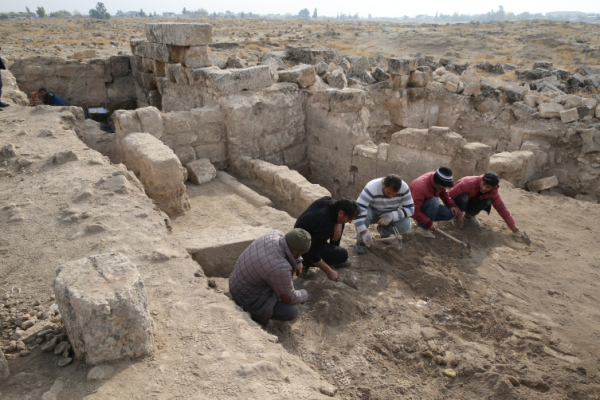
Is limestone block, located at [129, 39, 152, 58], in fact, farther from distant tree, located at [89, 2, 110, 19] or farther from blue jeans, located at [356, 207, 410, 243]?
distant tree, located at [89, 2, 110, 19]

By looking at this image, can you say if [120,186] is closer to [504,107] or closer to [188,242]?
[188,242]

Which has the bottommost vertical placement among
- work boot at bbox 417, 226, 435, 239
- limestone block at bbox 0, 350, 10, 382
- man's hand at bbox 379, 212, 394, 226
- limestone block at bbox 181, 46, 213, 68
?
work boot at bbox 417, 226, 435, 239

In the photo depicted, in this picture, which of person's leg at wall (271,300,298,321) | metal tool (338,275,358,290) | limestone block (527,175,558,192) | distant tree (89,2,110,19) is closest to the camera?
person's leg at wall (271,300,298,321)

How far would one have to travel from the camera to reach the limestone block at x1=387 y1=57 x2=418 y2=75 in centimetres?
963

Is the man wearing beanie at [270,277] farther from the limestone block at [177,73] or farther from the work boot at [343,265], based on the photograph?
the limestone block at [177,73]

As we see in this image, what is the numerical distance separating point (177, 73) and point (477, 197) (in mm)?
6028

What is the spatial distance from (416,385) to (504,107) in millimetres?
8635

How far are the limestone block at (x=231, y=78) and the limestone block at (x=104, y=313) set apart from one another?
16.9 feet

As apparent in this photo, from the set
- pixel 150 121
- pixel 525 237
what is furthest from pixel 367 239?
pixel 150 121

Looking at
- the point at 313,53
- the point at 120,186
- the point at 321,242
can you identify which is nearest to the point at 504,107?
the point at 313,53

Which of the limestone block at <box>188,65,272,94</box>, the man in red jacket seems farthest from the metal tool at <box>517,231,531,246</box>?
the limestone block at <box>188,65,272,94</box>

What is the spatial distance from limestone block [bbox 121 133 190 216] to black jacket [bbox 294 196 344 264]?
2011 millimetres

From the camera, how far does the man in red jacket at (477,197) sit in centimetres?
544

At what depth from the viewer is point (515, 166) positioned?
7582 millimetres
